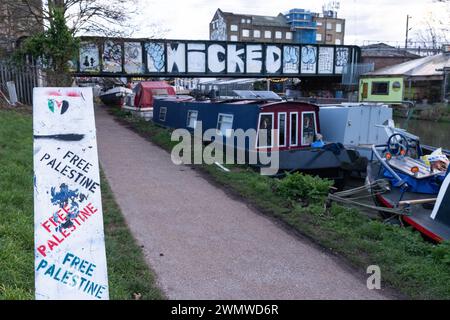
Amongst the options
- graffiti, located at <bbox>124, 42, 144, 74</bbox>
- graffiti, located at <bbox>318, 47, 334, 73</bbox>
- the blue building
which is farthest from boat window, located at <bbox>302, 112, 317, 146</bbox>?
the blue building

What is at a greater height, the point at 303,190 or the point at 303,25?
the point at 303,25

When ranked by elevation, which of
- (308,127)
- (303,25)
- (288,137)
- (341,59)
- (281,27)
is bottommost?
(288,137)

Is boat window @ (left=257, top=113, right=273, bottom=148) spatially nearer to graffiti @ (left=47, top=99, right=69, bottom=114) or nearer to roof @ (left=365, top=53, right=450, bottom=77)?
graffiti @ (left=47, top=99, right=69, bottom=114)

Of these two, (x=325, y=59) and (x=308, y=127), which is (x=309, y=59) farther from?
(x=308, y=127)

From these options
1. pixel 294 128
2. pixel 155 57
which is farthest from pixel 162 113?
pixel 155 57

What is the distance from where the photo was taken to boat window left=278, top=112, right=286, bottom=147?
11.4 metres

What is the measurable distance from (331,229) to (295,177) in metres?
2.10

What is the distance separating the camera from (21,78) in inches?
781

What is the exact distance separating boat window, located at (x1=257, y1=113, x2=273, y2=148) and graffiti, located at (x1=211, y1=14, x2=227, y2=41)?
79772mm

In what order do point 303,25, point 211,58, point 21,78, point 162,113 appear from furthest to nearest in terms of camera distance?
1. point 303,25
2. point 211,58
3. point 21,78
4. point 162,113

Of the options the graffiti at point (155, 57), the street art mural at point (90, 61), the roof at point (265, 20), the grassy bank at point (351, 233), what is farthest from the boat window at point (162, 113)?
the roof at point (265, 20)

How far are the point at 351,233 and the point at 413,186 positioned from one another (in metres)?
2.66

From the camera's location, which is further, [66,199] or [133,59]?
[133,59]

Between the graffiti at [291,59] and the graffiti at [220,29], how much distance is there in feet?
191
